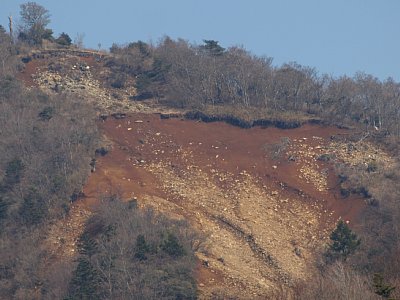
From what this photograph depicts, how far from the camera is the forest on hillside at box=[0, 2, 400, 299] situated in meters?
47.0

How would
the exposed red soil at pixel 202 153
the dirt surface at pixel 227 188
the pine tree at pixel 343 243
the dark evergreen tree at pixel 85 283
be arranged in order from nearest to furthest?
the dark evergreen tree at pixel 85 283 → the pine tree at pixel 343 243 → the dirt surface at pixel 227 188 → the exposed red soil at pixel 202 153

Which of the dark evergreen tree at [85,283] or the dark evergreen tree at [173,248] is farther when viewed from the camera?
the dark evergreen tree at [173,248]

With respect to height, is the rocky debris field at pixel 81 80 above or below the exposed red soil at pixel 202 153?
above

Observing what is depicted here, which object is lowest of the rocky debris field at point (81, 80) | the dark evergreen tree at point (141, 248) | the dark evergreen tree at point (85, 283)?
the dark evergreen tree at point (85, 283)

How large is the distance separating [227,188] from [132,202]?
8.16m

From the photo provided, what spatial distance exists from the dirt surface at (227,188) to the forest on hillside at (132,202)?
1.32 meters

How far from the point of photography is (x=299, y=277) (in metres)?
50.5

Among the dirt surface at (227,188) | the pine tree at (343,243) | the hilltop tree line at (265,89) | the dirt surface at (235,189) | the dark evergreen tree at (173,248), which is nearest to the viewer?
the dark evergreen tree at (173,248)

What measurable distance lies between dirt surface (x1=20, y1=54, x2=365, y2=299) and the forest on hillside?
1.32m

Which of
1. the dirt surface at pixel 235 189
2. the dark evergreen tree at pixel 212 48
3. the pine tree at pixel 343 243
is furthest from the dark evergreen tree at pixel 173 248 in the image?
the dark evergreen tree at pixel 212 48

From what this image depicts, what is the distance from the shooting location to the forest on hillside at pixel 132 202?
154ft

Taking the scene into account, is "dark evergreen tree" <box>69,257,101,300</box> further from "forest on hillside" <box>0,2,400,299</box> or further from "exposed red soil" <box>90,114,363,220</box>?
"exposed red soil" <box>90,114,363,220</box>

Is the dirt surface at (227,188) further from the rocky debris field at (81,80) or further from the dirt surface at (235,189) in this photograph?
the rocky debris field at (81,80)

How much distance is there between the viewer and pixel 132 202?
55312mm
